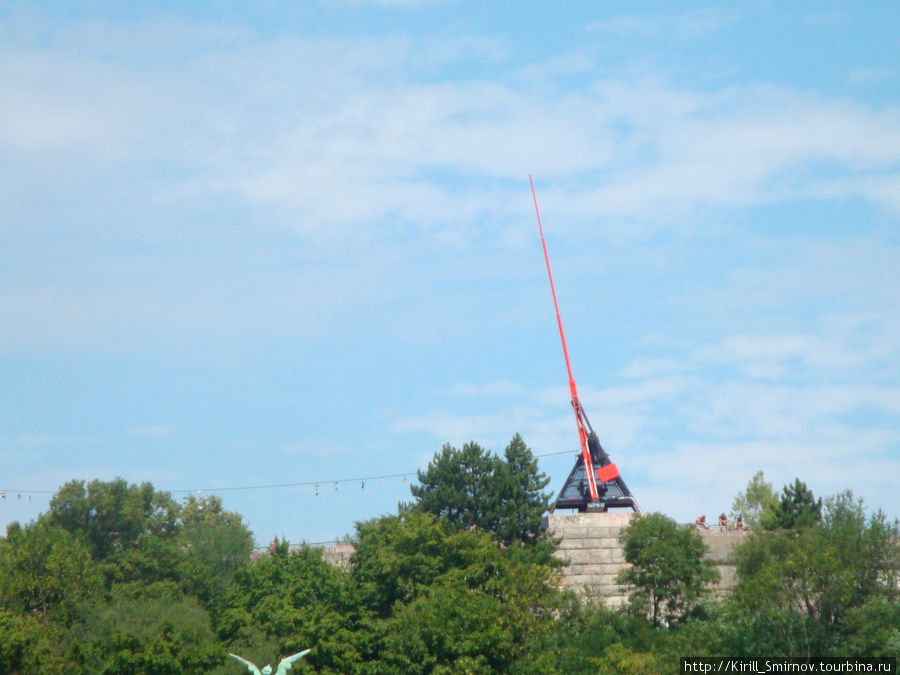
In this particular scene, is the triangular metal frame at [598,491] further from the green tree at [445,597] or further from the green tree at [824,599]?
the green tree at [824,599]

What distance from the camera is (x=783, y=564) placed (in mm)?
42375

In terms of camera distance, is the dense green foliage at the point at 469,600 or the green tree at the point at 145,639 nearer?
the dense green foliage at the point at 469,600

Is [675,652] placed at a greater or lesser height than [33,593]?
lesser

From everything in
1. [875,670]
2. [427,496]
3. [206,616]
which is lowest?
[875,670]

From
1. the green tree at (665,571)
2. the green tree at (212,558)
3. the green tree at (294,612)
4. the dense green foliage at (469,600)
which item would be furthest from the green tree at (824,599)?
the green tree at (212,558)

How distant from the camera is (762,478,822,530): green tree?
5182 centimetres

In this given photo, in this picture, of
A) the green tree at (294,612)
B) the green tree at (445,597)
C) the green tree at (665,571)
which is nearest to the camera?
the green tree at (445,597)

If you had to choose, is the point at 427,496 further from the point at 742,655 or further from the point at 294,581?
the point at 742,655

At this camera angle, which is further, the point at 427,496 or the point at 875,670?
the point at 427,496

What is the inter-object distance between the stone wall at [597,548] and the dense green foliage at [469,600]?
146cm

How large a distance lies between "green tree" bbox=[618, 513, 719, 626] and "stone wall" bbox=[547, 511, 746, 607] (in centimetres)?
486

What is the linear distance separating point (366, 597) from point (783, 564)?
1595 cm

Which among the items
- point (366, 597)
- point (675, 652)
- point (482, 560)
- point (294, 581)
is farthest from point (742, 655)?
point (294, 581)

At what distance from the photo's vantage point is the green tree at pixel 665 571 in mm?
46156
